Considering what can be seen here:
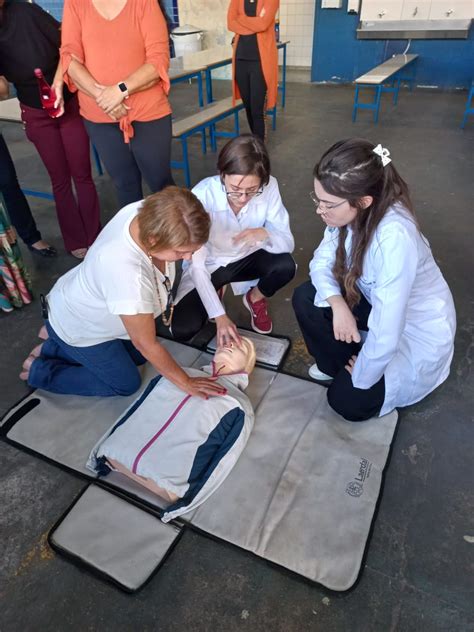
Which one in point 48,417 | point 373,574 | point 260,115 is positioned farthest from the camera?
point 260,115

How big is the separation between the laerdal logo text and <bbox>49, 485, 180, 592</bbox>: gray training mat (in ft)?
1.85

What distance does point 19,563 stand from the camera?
49.6 inches

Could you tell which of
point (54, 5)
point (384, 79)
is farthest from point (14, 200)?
point (54, 5)

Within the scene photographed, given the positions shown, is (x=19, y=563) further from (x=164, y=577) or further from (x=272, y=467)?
(x=272, y=467)

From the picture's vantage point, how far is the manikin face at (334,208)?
1.28 m

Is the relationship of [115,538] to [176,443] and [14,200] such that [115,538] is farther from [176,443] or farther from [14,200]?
[14,200]

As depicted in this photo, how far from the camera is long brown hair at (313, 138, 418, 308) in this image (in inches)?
48.0

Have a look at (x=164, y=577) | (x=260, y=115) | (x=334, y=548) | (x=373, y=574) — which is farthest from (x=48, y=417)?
(x=260, y=115)

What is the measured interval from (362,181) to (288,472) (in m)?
0.95

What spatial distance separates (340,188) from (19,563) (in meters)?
→ 1.43

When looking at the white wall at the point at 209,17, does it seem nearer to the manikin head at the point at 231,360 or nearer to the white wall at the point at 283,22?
the white wall at the point at 283,22

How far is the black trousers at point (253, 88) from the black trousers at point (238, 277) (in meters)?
2.23

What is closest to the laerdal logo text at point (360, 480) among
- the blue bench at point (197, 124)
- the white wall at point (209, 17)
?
the blue bench at point (197, 124)

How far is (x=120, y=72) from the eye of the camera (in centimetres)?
195
